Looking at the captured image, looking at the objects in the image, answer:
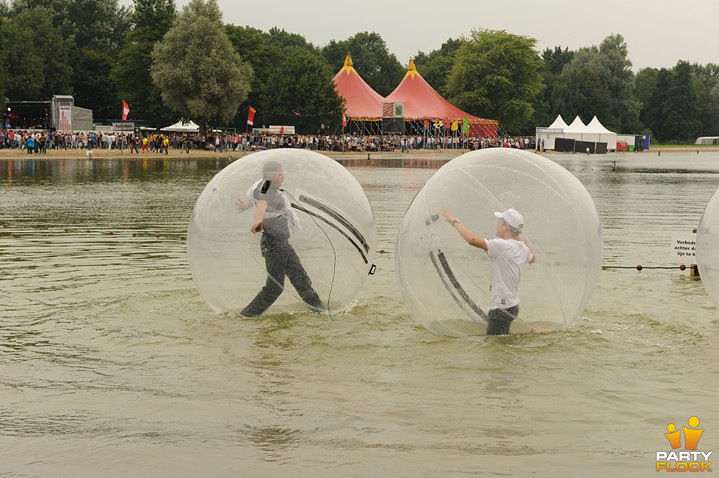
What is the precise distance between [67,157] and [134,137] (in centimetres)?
786

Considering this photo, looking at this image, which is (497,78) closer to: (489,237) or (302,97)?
(302,97)

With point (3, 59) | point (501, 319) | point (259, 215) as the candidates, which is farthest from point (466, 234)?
point (3, 59)

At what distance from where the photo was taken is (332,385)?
8672 millimetres

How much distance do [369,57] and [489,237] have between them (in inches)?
5917

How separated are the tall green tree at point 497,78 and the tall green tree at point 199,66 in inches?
1790

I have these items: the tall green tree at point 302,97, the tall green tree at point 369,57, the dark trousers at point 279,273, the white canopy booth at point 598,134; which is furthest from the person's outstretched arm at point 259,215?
the tall green tree at point 369,57

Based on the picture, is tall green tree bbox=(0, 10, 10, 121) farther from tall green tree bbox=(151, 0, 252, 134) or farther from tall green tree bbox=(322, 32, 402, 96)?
tall green tree bbox=(322, 32, 402, 96)

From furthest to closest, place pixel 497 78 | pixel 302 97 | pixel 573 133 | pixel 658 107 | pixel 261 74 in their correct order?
pixel 658 107, pixel 497 78, pixel 261 74, pixel 573 133, pixel 302 97

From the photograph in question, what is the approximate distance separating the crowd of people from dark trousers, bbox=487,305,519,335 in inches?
2402

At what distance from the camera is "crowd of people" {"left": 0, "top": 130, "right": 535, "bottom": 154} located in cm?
7075

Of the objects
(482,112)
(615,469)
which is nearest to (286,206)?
(615,469)

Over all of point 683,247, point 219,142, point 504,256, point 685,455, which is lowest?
point 685,455

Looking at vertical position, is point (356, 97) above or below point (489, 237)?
above

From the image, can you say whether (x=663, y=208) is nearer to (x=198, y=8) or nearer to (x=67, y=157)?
(x=67, y=157)
